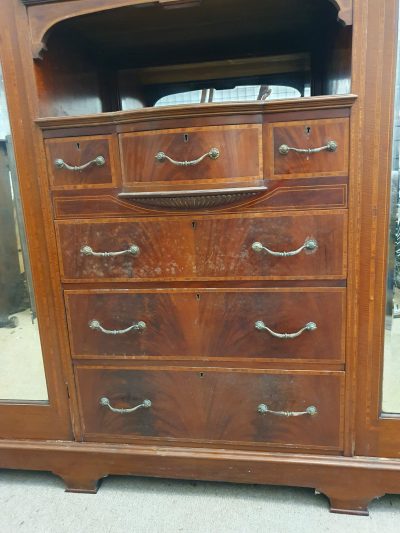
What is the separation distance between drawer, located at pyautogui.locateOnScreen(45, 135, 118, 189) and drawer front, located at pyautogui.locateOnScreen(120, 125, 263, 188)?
0.04 metres

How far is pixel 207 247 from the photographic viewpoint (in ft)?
3.19

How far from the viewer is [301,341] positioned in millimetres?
986

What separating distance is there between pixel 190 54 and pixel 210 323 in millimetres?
927

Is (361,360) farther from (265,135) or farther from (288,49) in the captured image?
(288,49)

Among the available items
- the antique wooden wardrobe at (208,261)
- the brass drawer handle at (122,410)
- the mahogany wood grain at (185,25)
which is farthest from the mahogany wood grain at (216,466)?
the mahogany wood grain at (185,25)

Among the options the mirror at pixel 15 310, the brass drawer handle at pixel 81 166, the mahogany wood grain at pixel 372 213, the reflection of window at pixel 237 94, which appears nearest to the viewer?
the mahogany wood grain at pixel 372 213

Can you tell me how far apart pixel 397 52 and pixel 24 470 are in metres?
1.51

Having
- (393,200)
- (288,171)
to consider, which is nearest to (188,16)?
(288,171)

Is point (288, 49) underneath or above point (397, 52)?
above

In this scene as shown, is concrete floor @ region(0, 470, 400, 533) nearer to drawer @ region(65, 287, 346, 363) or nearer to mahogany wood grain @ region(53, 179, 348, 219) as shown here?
drawer @ region(65, 287, 346, 363)

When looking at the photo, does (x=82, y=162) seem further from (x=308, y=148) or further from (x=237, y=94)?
(x=237, y=94)


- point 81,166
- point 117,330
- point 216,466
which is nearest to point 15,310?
point 117,330

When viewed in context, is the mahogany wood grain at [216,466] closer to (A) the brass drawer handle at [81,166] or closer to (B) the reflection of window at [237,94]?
(A) the brass drawer handle at [81,166]

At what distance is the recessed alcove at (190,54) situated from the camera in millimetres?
1042
